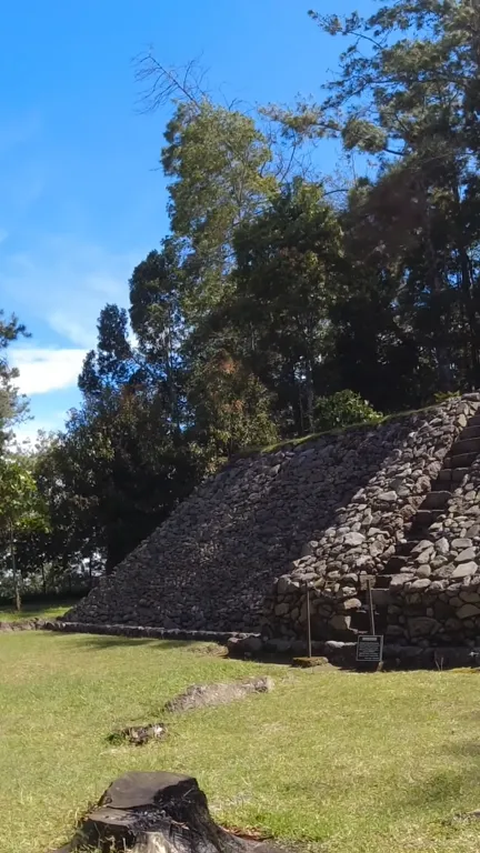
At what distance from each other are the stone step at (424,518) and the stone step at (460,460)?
0.88 meters

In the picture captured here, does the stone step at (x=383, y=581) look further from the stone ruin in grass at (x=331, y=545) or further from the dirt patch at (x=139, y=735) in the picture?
the dirt patch at (x=139, y=735)

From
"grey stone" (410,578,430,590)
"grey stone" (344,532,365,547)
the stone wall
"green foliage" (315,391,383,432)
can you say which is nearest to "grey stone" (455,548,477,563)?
the stone wall

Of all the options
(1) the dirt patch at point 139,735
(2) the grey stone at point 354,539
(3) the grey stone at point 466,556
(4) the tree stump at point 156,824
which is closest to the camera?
(4) the tree stump at point 156,824

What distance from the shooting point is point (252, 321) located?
19.4 metres

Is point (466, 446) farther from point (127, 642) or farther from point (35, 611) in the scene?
point (35, 611)

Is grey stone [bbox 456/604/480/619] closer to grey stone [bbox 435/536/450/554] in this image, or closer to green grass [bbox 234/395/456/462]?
grey stone [bbox 435/536/450/554]

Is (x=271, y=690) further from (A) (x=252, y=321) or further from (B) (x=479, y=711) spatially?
(A) (x=252, y=321)

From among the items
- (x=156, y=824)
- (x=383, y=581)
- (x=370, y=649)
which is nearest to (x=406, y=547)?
(x=383, y=581)

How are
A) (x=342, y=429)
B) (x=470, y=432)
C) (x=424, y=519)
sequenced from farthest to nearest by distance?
(x=342, y=429) < (x=470, y=432) < (x=424, y=519)

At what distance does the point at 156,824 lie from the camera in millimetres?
2844

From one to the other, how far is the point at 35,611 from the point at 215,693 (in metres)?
11.5

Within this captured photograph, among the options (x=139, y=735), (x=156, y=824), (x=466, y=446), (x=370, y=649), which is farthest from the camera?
→ (x=466, y=446)

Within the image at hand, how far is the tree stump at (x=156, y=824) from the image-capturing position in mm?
2793

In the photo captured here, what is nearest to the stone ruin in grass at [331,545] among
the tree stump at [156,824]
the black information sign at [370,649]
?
the black information sign at [370,649]
